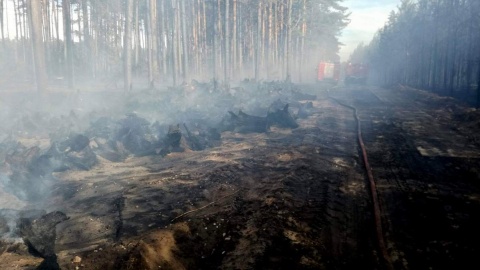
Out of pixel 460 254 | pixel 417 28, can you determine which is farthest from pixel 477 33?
pixel 460 254

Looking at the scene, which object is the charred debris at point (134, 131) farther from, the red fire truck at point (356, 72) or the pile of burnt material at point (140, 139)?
the red fire truck at point (356, 72)

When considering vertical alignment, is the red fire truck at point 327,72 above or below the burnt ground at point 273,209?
above

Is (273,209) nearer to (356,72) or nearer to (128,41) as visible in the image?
(128,41)

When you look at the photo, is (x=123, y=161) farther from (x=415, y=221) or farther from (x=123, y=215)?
(x=415, y=221)

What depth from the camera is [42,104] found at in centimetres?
1655

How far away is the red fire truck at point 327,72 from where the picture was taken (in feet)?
138

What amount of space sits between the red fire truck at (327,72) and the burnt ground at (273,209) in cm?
3407

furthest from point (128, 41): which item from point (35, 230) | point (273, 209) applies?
point (273, 209)

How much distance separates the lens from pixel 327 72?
139 ft

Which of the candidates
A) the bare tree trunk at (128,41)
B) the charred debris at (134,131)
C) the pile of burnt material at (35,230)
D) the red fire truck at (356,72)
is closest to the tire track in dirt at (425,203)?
the pile of burnt material at (35,230)

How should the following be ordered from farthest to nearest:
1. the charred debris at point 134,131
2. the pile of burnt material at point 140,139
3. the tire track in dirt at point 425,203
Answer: the pile of burnt material at point 140,139 → the charred debris at point 134,131 → the tire track in dirt at point 425,203

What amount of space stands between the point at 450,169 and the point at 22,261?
7.16 m

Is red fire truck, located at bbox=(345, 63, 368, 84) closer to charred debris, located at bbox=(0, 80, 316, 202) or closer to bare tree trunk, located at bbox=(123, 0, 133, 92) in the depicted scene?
charred debris, located at bbox=(0, 80, 316, 202)

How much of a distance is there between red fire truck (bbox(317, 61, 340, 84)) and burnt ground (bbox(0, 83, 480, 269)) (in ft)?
112
